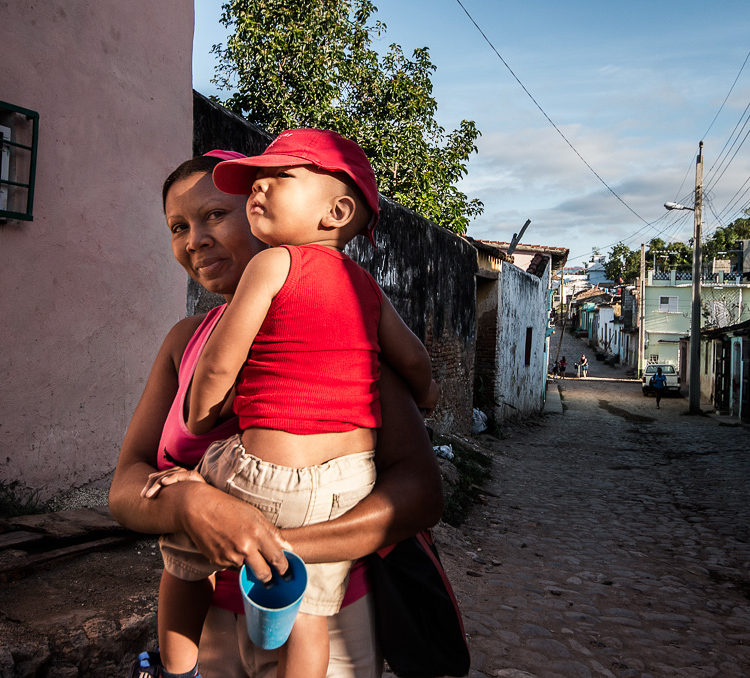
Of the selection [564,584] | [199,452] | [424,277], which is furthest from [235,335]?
[424,277]

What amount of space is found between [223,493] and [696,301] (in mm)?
22338

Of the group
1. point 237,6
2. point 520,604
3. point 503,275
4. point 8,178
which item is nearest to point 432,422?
point 520,604

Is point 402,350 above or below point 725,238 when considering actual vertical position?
below

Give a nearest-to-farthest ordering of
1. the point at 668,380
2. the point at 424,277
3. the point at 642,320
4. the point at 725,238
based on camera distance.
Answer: the point at 424,277
the point at 668,380
the point at 642,320
the point at 725,238

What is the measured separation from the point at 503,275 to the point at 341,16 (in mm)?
6023

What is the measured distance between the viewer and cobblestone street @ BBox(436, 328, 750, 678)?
3.59m

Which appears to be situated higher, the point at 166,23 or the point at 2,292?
the point at 166,23

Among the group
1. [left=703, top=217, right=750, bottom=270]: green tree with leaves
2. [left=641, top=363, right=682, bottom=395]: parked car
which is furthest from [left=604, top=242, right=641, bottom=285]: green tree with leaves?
[left=641, top=363, right=682, bottom=395]: parked car

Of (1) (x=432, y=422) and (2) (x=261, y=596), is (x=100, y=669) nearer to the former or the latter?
(2) (x=261, y=596)

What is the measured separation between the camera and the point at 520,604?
4.29 meters

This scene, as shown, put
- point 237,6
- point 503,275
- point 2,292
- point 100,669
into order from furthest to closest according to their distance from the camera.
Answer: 1. point 503,275
2. point 237,6
3. point 2,292
4. point 100,669

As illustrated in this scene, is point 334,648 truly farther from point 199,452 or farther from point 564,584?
point 564,584

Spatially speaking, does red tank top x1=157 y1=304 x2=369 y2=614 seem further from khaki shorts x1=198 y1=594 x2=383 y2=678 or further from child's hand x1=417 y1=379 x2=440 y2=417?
child's hand x1=417 y1=379 x2=440 y2=417

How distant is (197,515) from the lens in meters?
1.03
